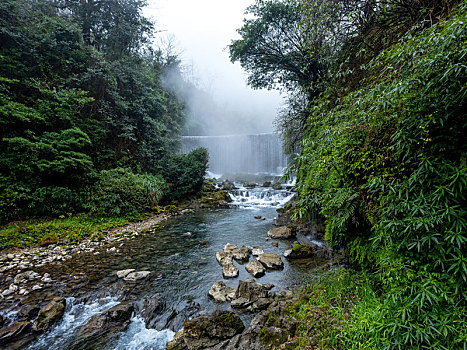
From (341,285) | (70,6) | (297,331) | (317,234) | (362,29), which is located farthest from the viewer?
(70,6)

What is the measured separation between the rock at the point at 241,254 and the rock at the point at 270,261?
15.0 inches

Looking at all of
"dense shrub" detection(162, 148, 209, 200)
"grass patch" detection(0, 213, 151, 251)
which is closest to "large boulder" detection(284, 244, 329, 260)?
"grass patch" detection(0, 213, 151, 251)

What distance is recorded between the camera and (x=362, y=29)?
4.03m

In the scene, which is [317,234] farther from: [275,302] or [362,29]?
[362,29]

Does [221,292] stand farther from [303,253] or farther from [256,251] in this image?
[303,253]

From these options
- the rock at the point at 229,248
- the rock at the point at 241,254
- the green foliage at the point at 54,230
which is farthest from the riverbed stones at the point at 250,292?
the green foliage at the point at 54,230

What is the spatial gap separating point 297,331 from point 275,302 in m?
0.90

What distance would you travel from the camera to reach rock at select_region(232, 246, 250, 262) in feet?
17.8

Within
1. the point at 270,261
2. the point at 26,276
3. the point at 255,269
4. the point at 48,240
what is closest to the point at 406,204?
the point at 255,269

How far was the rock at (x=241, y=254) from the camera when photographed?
5.42 metres

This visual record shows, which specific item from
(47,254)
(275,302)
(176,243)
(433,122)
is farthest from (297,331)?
(47,254)

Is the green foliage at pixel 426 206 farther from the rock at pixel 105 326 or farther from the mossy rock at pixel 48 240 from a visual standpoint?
the mossy rock at pixel 48 240

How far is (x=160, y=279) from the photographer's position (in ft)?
14.9

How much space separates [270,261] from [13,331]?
186 inches
